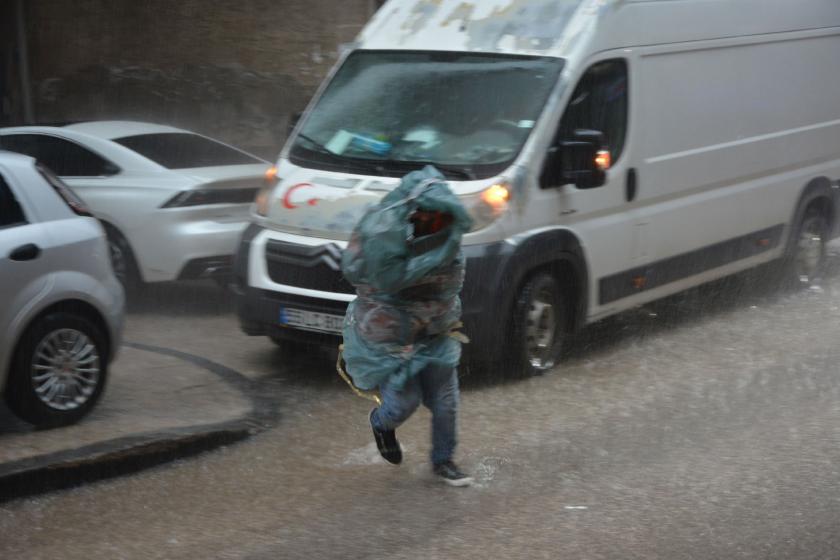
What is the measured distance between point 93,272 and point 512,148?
8.51 feet

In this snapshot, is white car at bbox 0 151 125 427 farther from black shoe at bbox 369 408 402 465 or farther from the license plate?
black shoe at bbox 369 408 402 465

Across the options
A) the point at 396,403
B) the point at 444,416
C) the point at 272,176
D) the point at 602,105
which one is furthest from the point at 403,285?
the point at 602,105

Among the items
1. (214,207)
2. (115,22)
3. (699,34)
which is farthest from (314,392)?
(115,22)

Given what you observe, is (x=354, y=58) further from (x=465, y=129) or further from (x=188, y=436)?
(x=188, y=436)

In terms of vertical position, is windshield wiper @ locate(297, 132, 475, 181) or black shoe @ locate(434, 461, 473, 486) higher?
windshield wiper @ locate(297, 132, 475, 181)

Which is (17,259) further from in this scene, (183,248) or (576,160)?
(576,160)

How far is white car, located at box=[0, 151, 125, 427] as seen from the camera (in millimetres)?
6500

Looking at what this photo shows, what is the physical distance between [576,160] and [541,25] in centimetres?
98

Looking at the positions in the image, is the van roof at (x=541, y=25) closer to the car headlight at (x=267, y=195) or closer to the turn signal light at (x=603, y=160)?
the turn signal light at (x=603, y=160)

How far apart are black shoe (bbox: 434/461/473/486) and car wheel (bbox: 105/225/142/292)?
4383 millimetres

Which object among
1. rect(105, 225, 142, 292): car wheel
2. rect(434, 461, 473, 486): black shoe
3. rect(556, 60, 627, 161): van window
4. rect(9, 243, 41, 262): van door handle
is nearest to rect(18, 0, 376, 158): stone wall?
rect(105, 225, 142, 292): car wheel

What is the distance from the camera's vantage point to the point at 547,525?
5.51 meters

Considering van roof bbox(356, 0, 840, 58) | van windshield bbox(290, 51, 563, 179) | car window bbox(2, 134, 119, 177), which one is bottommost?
car window bbox(2, 134, 119, 177)

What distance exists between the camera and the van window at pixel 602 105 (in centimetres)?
819
